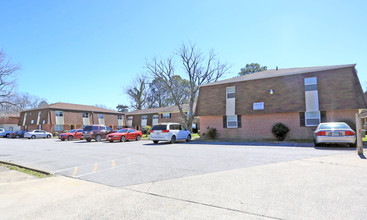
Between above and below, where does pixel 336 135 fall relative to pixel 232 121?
below

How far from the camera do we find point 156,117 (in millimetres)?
47812

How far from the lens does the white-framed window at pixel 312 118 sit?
18.9 m

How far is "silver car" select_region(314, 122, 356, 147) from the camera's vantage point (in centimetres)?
1209

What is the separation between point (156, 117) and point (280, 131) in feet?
105

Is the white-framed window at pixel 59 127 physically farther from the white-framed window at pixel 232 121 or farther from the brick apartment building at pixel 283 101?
the white-framed window at pixel 232 121

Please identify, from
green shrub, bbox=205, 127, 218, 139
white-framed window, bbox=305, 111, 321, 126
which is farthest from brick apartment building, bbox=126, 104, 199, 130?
white-framed window, bbox=305, 111, 321, 126

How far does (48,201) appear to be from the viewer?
4566 mm

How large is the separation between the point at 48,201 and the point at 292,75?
20.4 m

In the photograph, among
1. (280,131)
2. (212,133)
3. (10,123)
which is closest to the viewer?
(280,131)

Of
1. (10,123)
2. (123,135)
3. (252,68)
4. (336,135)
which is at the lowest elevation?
(123,135)

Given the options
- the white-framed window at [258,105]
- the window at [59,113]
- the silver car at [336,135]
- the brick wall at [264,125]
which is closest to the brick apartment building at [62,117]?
the window at [59,113]

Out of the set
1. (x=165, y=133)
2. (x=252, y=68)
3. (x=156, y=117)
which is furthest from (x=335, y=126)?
(x=252, y=68)

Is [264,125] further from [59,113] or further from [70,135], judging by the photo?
[59,113]

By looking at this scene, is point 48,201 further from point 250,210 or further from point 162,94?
point 162,94
